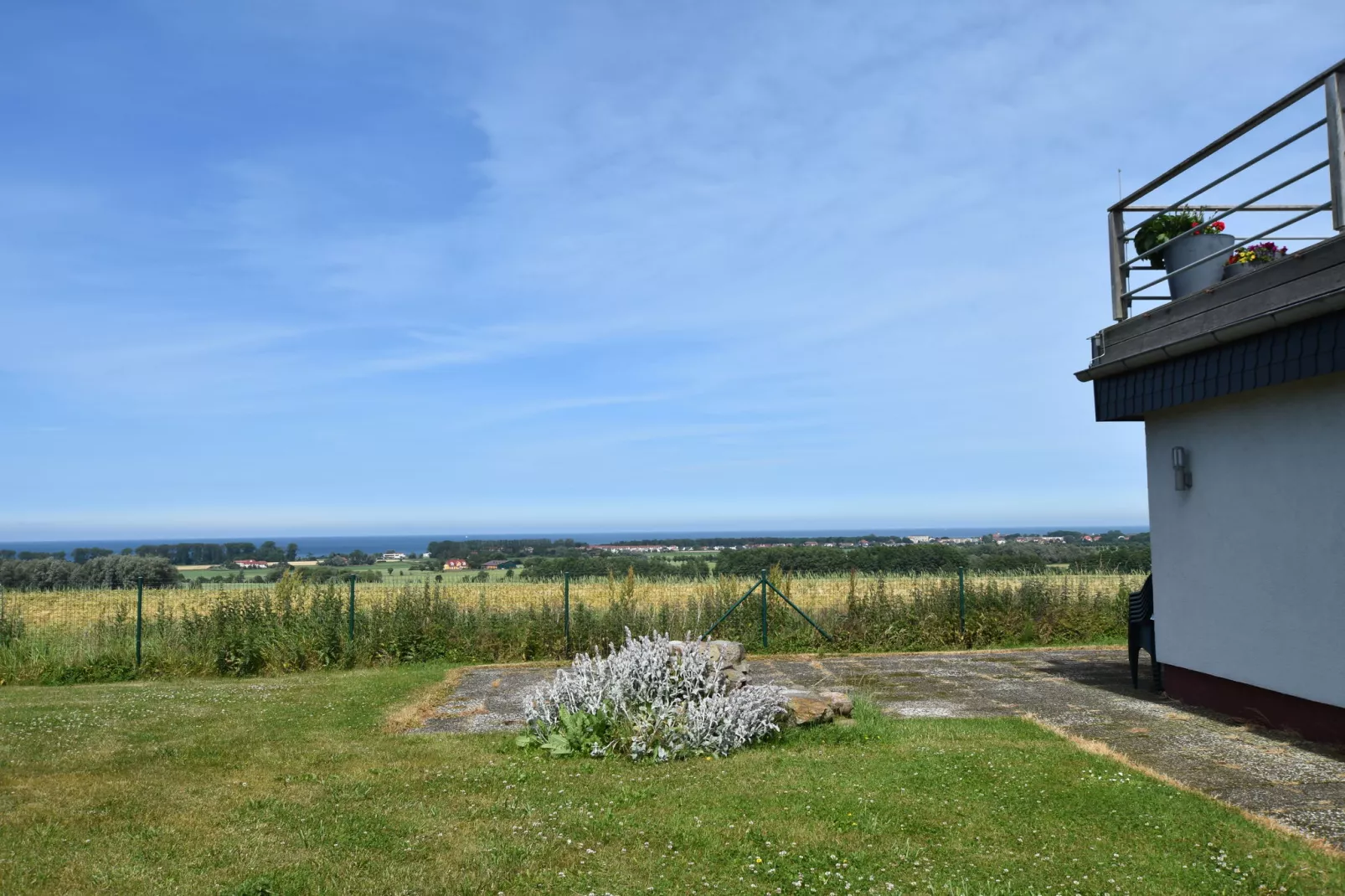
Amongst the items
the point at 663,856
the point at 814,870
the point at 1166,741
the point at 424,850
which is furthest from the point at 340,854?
the point at 1166,741

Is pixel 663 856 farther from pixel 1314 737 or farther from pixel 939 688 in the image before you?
pixel 939 688

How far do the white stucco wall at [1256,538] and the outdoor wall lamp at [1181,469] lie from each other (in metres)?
0.08

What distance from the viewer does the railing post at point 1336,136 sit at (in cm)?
724

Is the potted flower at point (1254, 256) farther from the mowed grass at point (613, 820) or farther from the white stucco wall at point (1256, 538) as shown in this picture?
the mowed grass at point (613, 820)

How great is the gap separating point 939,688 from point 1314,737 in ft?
13.7

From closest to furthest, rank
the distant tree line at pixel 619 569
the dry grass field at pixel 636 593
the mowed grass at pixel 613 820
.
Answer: the mowed grass at pixel 613 820, the dry grass field at pixel 636 593, the distant tree line at pixel 619 569

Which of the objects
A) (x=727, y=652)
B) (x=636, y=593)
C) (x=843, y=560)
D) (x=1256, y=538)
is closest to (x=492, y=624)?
(x=636, y=593)

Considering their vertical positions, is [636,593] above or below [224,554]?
above

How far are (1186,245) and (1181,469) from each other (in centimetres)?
220

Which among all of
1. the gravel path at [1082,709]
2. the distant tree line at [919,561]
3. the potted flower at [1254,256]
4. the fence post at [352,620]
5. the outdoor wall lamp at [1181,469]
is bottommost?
the gravel path at [1082,709]

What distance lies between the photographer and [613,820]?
5926 mm

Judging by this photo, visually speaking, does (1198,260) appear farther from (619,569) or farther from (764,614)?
(619,569)

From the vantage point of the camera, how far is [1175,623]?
9734 mm

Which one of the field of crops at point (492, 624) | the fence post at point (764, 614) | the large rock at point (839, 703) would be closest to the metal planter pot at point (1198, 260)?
the large rock at point (839, 703)
